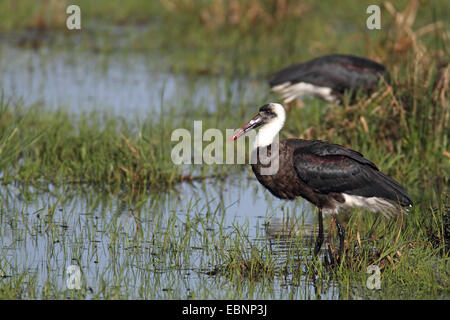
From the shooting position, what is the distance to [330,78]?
32.2ft

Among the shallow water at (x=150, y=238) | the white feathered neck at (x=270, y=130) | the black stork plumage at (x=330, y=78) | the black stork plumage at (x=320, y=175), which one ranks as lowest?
the shallow water at (x=150, y=238)

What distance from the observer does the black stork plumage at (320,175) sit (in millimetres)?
6457

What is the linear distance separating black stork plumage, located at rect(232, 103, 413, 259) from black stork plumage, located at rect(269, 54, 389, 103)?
311 centimetres

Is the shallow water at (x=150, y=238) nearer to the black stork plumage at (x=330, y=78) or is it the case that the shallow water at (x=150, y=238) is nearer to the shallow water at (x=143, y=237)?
the shallow water at (x=143, y=237)

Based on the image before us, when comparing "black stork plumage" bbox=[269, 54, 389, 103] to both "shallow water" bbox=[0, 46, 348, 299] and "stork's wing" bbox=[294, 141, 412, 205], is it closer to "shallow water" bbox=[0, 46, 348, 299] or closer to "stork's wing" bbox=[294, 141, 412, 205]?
"shallow water" bbox=[0, 46, 348, 299]

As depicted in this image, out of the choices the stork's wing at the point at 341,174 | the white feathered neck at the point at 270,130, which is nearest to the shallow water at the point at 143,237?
the stork's wing at the point at 341,174

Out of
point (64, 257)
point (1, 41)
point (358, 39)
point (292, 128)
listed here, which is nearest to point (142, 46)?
point (1, 41)

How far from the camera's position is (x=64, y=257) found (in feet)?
20.2

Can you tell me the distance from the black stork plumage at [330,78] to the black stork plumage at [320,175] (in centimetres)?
311

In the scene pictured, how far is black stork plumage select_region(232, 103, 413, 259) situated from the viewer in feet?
21.2

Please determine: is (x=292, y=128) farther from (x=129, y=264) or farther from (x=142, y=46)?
(x=142, y=46)

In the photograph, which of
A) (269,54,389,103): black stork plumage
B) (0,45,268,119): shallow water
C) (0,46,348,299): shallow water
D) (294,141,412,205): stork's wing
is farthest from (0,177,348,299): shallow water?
(0,45,268,119): shallow water

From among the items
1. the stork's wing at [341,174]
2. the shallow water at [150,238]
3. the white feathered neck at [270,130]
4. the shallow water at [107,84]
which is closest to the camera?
the shallow water at [150,238]

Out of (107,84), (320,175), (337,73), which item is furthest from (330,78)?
(107,84)
